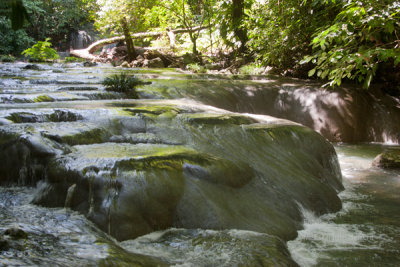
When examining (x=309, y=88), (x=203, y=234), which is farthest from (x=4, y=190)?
(x=309, y=88)

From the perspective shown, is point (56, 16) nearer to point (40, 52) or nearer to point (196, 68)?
point (40, 52)

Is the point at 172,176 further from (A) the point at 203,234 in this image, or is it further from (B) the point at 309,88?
(B) the point at 309,88

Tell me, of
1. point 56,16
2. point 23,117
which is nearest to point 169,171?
point 23,117

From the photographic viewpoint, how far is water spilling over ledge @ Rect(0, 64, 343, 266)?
8.96ft

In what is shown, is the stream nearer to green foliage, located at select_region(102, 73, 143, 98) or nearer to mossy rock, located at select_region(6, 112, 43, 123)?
mossy rock, located at select_region(6, 112, 43, 123)

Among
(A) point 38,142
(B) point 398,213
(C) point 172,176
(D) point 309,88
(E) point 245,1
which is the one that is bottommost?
(B) point 398,213

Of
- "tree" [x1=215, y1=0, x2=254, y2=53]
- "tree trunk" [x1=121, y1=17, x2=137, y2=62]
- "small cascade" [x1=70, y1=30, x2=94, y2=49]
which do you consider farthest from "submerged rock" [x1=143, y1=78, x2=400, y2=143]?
"small cascade" [x1=70, y1=30, x2=94, y2=49]

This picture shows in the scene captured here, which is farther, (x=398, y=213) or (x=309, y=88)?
(x=309, y=88)

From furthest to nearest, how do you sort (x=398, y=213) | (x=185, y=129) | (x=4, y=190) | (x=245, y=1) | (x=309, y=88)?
(x=245, y=1) < (x=309, y=88) < (x=185, y=129) < (x=398, y=213) < (x=4, y=190)

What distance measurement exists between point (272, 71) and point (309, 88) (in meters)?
3.37

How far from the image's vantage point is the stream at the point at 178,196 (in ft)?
7.61

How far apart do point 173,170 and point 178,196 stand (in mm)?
244

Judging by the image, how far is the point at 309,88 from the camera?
341 inches

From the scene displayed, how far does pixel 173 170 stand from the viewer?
9.95 feet
